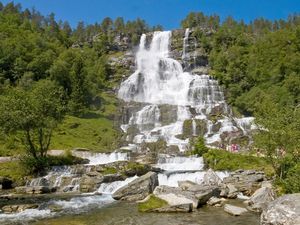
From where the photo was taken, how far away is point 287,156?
103ft

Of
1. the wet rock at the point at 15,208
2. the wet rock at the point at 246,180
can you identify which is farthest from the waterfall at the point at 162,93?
the wet rock at the point at 15,208

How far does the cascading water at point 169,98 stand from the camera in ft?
223

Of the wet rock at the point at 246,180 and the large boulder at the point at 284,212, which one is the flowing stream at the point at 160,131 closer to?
the wet rock at the point at 246,180

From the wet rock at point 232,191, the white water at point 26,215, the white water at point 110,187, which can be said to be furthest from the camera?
the white water at point 110,187

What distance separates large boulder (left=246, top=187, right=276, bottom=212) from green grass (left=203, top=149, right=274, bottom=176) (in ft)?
38.7

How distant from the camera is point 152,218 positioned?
24.6 meters

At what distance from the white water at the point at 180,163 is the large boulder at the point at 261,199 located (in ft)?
57.4

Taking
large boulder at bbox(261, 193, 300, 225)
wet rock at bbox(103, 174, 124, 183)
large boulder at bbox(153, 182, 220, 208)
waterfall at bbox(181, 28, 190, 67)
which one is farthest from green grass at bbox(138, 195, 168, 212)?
waterfall at bbox(181, 28, 190, 67)

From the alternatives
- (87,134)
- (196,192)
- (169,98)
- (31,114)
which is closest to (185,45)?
(169,98)

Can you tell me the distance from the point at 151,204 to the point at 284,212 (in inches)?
470

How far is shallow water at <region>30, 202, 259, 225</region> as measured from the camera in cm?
2350

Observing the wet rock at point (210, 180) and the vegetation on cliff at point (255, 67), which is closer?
the wet rock at point (210, 180)

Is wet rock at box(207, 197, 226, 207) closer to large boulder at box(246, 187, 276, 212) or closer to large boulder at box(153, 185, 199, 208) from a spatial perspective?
large boulder at box(153, 185, 199, 208)

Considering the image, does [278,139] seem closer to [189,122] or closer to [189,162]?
[189,162]
